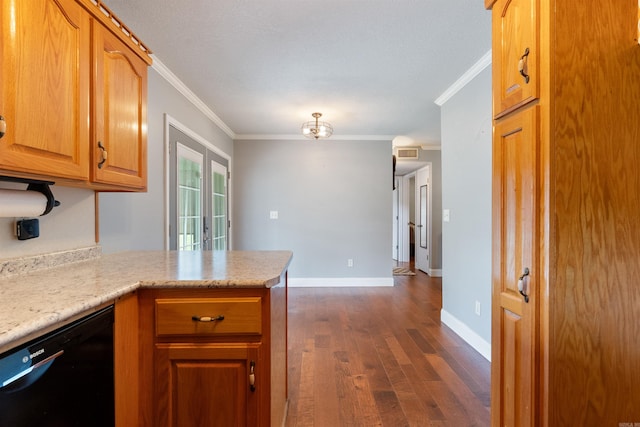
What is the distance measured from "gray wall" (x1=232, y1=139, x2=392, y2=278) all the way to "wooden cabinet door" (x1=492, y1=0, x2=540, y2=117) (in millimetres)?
3373

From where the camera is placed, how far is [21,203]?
1.16 metres

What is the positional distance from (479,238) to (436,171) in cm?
316

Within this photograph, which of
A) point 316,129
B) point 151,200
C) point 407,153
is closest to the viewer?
point 151,200

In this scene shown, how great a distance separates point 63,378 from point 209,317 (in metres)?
0.42

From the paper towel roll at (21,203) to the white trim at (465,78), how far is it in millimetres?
2856

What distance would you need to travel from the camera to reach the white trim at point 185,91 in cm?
240

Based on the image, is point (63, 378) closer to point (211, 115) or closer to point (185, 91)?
point (185, 91)

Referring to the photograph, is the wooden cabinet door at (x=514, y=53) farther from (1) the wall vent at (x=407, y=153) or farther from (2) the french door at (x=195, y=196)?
(1) the wall vent at (x=407, y=153)

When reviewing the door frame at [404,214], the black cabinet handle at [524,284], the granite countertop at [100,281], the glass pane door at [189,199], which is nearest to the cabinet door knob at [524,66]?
the black cabinet handle at [524,284]

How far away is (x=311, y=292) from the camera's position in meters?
4.32

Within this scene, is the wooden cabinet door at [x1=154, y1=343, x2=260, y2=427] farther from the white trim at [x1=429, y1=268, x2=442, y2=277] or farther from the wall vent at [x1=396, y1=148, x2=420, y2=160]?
the white trim at [x1=429, y1=268, x2=442, y2=277]

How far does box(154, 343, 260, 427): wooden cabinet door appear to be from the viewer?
1.09 meters

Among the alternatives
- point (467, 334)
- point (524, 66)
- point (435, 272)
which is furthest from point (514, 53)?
point (435, 272)

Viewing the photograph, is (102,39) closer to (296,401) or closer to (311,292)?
(296,401)
